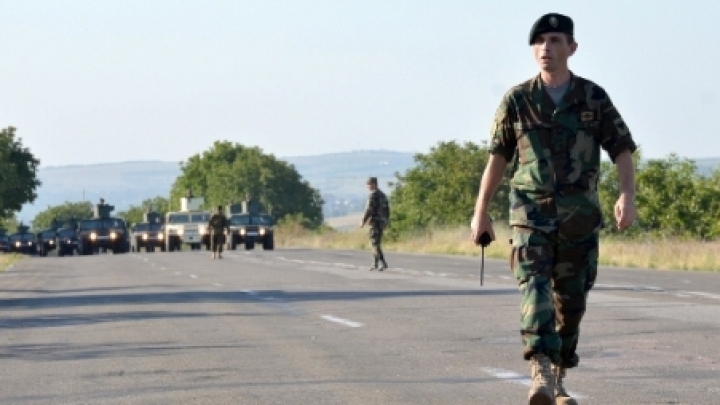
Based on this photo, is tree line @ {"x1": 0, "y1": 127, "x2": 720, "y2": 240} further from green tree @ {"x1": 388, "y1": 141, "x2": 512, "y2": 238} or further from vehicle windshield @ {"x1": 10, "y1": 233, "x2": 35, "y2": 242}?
vehicle windshield @ {"x1": 10, "y1": 233, "x2": 35, "y2": 242}

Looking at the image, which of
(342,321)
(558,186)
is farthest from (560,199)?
(342,321)

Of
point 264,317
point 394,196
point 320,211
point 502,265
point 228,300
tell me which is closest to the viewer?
point 264,317

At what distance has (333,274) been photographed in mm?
32656

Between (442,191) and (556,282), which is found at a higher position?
(442,191)

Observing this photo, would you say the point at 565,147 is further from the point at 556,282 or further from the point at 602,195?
the point at 602,195

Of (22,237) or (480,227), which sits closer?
(480,227)

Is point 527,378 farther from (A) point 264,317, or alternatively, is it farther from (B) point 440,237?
(B) point 440,237

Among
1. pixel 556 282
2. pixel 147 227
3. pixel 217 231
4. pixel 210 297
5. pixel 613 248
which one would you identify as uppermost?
pixel 147 227

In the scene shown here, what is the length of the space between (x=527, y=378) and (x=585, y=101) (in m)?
2.75

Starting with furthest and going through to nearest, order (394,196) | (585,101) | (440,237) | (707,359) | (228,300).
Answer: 1. (394,196)
2. (440,237)
3. (228,300)
4. (707,359)
5. (585,101)

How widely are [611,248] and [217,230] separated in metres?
14.8

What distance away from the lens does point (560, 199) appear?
850 cm

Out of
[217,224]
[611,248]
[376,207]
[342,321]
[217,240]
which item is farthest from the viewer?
[217,224]

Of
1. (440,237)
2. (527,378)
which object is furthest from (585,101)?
(440,237)
